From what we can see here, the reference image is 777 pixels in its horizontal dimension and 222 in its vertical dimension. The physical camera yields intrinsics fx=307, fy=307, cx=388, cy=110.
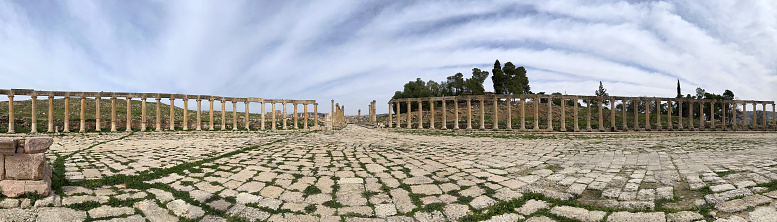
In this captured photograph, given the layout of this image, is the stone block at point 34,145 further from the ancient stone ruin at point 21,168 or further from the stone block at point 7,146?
the stone block at point 7,146

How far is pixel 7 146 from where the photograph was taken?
4.27 m

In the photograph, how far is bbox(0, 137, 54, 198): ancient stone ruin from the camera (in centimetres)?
427

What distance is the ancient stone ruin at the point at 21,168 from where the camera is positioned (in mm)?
Result: 4270

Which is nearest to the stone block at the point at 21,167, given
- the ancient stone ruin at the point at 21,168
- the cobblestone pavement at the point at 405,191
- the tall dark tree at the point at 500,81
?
the ancient stone ruin at the point at 21,168

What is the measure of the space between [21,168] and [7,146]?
1.17 ft

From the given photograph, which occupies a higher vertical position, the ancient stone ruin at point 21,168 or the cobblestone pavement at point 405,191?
the ancient stone ruin at point 21,168

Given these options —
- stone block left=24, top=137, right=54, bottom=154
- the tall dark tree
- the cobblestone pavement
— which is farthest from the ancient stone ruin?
the tall dark tree

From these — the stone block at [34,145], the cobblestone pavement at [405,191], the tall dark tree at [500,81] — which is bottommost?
the cobblestone pavement at [405,191]

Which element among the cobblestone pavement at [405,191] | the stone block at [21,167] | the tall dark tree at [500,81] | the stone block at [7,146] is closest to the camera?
the cobblestone pavement at [405,191]

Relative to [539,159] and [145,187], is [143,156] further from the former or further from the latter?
[539,159]

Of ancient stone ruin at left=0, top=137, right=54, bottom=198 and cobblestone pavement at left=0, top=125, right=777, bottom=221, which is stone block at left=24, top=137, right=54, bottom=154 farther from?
cobblestone pavement at left=0, top=125, right=777, bottom=221

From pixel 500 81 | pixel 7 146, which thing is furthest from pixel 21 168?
pixel 500 81

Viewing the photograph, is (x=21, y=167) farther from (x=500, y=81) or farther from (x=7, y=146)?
(x=500, y=81)

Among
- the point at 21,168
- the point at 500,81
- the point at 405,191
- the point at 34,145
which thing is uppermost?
the point at 500,81
